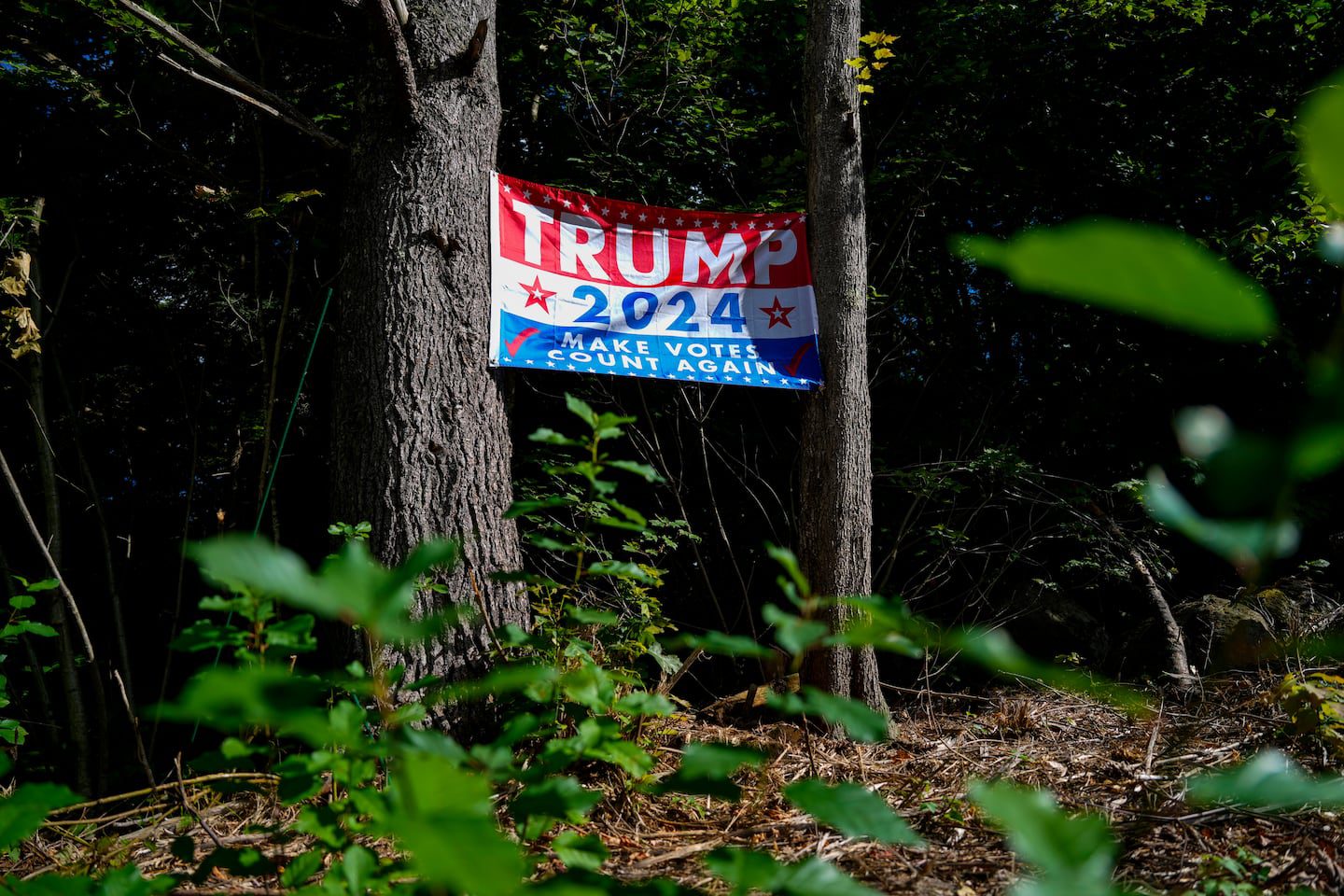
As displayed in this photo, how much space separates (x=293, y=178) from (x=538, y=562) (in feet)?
6.68

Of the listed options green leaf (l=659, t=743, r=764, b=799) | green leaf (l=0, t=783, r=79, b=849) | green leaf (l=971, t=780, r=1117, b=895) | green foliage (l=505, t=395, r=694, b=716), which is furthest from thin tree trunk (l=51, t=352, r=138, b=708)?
green leaf (l=971, t=780, r=1117, b=895)

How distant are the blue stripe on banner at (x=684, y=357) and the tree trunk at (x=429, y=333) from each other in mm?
292

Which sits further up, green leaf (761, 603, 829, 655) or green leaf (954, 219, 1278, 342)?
green leaf (954, 219, 1278, 342)

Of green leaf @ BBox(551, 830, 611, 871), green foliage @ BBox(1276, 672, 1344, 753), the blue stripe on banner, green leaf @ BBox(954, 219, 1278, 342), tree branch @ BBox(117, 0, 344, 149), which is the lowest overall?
green foliage @ BBox(1276, 672, 1344, 753)

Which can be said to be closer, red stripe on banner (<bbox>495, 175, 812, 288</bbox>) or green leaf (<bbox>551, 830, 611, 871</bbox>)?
green leaf (<bbox>551, 830, 611, 871</bbox>)

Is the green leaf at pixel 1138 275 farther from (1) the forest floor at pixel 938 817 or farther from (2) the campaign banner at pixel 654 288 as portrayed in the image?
(2) the campaign banner at pixel 654 288

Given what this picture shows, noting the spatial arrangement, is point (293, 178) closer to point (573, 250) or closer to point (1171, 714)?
point (573, 250)

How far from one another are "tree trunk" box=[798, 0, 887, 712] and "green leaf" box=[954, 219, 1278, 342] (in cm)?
245

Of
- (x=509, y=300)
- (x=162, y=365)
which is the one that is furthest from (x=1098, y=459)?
(x=162, y=365)

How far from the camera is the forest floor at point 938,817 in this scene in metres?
1.37

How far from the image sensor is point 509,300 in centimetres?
260

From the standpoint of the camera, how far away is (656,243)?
296cm

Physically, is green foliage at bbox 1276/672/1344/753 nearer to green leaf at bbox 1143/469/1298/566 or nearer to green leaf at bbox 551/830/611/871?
green leaf at bbox 551/830/611/871

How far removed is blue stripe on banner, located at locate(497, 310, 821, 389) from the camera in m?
2.70
